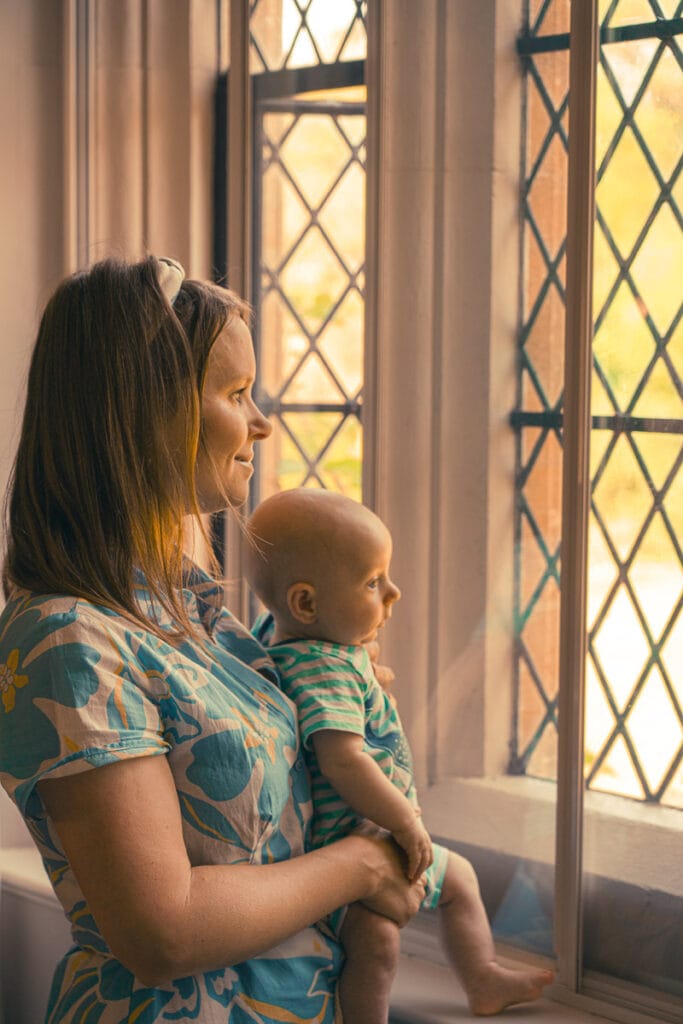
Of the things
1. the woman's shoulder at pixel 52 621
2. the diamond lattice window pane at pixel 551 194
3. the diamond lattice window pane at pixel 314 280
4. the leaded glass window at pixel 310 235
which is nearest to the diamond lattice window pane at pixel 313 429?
the leaded glass window at pixel 310 235

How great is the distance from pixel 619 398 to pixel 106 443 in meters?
0.76

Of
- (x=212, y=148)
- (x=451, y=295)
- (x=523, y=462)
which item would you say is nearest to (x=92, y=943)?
(x=523, y=462)

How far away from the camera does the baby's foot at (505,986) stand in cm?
161

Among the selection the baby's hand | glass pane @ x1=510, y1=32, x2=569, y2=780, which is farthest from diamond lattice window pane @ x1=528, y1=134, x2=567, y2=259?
the baby's hand

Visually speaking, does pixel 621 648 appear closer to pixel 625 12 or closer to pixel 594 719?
pixel 594 719

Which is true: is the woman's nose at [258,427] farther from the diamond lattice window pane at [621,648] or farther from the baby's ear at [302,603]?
the diamond lattice window pane at [621,648]

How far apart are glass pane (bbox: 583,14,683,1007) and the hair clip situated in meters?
0.64

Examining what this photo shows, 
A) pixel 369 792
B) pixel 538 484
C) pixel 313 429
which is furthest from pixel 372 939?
pixel 313 429

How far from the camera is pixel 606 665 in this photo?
1725 millimetres

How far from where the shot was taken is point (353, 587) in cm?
147

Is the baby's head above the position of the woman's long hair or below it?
below

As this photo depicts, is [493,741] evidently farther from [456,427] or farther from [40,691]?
[40,691]

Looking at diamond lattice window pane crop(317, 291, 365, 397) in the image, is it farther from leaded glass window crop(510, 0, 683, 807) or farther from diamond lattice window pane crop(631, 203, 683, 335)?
diamond lattice window pane crop(631, 203, 683, 335)

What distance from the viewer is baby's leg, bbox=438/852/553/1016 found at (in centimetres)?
158
